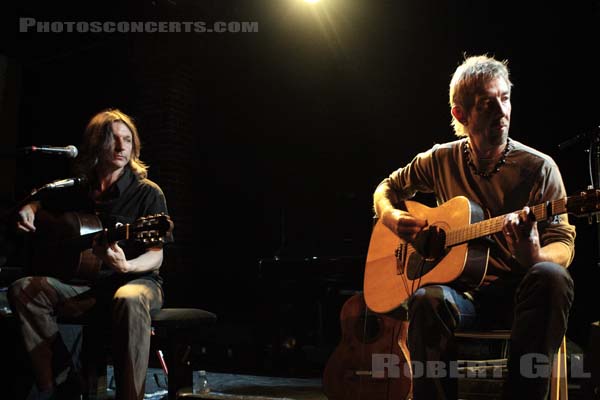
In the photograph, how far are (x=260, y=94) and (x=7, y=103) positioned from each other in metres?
2.99

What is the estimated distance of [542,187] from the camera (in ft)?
7.20

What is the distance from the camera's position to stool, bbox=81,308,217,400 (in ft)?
8.93

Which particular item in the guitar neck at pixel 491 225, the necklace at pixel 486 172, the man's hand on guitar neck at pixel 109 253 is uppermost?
the necklace at pixel 486 172

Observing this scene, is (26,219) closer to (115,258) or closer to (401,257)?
(115,258)

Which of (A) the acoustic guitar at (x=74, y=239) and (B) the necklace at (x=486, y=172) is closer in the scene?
→ (B) the necklace at (x=486, y=172)

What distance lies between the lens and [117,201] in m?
3.09

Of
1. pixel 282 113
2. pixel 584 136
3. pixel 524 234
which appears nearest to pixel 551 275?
pixel 524 234

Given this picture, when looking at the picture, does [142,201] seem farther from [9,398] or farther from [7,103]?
[7,103]

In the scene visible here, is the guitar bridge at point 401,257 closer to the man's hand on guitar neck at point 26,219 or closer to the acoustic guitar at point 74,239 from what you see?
the acoustic guitar at point 74,239

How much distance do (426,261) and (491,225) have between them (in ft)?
1.19

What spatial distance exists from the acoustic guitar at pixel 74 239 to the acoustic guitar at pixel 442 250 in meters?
1.07

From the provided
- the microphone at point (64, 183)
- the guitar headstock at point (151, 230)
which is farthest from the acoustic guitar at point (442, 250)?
the microphone at point (64, 183)

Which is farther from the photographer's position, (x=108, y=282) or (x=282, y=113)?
(x=282, y=113)

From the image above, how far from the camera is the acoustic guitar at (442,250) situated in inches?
75.3
